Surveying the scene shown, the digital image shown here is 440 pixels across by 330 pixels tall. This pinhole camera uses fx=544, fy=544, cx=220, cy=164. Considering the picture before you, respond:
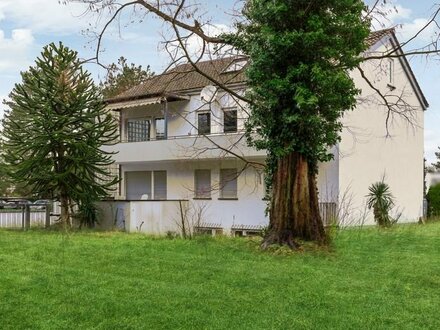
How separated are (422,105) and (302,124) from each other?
76.7 ft

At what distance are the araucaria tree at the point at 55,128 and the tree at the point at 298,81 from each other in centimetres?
864

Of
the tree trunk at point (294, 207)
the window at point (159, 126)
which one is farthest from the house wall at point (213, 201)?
the tree trunk at point (294, 207)

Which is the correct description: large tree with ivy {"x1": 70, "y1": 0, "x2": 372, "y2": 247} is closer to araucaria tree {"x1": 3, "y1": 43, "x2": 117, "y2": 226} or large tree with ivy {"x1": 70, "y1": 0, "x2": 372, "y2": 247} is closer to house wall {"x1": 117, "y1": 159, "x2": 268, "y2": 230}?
araucaria tree {"x1": 3, "y1": 43, "x2": 117, "y2": 226}

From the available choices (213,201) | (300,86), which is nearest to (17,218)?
(213,201)

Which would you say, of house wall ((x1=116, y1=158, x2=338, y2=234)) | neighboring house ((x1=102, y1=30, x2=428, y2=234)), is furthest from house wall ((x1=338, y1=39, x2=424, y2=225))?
house wall ((x1=116, y1=158, x2=338, y2=234))

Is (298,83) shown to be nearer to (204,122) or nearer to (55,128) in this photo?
(55,128)

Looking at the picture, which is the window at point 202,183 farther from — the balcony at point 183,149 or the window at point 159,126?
the window at point 159,126

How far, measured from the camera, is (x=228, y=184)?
2752 cm

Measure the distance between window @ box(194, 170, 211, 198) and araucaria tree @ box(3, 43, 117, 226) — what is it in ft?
21.9

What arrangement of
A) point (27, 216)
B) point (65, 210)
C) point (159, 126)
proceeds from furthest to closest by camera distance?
point (159, 126) → point (27, 216) → point (65, 210)

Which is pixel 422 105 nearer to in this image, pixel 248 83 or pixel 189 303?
pixel 248 83

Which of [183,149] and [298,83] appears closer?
[298,83]

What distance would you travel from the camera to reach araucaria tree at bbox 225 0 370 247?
12914mm

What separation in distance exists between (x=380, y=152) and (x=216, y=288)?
71.9 feet
